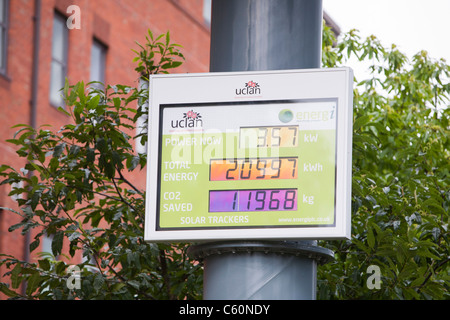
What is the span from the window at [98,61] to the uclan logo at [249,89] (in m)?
17.8

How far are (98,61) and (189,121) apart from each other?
18.0 meters

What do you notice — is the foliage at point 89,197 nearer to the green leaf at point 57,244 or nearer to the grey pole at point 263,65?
the green leaf at point 57,244

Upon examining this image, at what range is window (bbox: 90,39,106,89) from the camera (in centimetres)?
2314

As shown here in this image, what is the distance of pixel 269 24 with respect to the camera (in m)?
5.80

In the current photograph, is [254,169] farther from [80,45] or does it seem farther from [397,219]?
[80,45]

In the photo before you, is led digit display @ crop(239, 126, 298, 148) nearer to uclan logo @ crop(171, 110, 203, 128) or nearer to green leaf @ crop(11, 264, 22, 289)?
uclan logo @ crop(171, 110, 203, 128)

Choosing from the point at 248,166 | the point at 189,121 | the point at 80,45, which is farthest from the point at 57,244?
the point at 80,45

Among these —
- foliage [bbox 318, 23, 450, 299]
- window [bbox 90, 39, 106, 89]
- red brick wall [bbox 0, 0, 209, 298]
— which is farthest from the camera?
window [bbox 90, 39, 106, 89]

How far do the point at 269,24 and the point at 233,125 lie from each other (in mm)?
698

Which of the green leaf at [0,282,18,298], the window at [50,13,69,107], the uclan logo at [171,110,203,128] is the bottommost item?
the green leaf at [0,282,18,298]

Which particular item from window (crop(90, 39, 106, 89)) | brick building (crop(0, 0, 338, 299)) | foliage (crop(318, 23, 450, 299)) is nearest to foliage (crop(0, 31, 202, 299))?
foliage (crop(318, 23, 450, 299))

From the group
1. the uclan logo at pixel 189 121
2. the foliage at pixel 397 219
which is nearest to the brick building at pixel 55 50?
the foliage at pixel 397 219

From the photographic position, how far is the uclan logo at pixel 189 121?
5648 mm

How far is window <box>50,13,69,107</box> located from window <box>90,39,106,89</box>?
4.26ft
